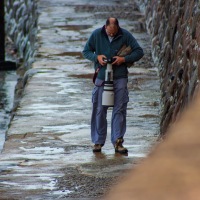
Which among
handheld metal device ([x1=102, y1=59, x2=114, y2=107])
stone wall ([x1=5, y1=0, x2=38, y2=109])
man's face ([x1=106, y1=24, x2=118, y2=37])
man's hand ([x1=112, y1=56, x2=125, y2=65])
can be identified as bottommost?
stone wall ([x1=5, y1=0, x2=38, y2=109])

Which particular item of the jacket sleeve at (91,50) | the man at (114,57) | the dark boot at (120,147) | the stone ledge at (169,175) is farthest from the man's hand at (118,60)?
the stone ledge at (169,175)

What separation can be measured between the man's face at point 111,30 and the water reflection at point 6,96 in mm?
3784

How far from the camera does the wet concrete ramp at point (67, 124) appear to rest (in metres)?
7.09

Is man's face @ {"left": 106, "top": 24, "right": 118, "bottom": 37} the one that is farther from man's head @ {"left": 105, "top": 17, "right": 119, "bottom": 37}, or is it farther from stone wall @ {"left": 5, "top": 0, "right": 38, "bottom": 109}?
stone wall @ {"left": 5, "top": 0, "right": 38, "bottom": 109}

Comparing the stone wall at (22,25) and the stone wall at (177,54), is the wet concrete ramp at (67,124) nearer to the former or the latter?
the stone wall at (177,54)

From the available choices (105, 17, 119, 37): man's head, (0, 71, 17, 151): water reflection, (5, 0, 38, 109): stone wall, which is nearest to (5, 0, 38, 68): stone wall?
(5, 0, 38, 109): stone wall

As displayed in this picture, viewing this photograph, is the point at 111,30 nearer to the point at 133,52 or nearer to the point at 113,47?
the point at 113,47

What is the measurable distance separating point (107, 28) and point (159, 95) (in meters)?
3.61

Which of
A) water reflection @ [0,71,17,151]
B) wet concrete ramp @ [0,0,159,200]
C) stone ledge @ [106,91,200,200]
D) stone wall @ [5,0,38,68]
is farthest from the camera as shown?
stone wall @ [5,0,38,68]

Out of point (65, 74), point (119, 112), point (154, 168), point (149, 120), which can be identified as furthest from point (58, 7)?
point (154, 168)

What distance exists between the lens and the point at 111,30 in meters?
8.07

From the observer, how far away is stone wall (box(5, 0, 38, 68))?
63.3 feet

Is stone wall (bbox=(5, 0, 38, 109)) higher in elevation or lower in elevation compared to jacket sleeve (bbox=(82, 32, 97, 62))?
lower

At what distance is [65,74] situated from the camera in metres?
13.3
